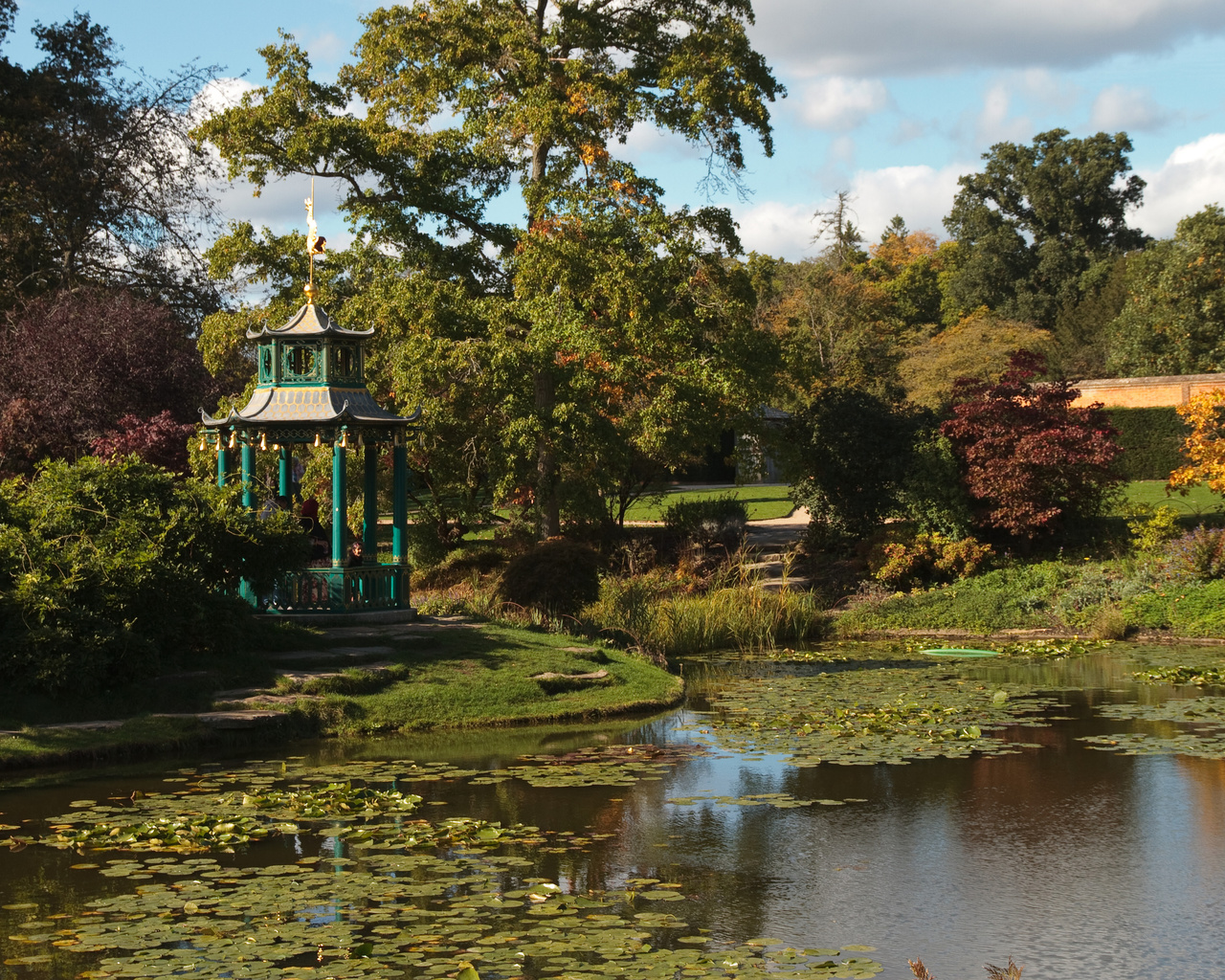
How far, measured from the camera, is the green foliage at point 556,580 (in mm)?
17297

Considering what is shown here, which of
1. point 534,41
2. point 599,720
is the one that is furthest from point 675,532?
point 599,720

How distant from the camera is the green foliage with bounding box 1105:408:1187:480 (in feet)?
117

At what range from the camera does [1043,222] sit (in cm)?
6188

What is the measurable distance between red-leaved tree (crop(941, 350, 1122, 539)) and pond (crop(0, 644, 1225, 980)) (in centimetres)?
908

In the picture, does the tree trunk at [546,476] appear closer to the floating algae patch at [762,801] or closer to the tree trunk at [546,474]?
the tree trunk at [546,474]

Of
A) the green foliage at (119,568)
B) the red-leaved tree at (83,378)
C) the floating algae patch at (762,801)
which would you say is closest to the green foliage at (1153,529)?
the floating algae patch at (762,801)

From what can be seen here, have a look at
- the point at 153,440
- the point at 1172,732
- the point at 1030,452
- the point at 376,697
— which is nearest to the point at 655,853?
the point at 376,697

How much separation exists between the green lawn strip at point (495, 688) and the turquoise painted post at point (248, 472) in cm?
344

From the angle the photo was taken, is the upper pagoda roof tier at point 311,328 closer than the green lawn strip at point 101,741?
No

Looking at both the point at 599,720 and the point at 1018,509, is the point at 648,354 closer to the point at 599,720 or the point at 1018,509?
the point at 1018,509

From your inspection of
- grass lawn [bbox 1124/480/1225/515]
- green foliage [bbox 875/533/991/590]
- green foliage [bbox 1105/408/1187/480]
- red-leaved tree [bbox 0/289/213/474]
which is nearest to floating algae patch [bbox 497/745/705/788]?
green foliage [bbox 875/533/991/590]

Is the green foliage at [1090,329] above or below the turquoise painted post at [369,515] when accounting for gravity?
above

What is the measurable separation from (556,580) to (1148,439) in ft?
83.1

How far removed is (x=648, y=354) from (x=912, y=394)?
21.0 meters
